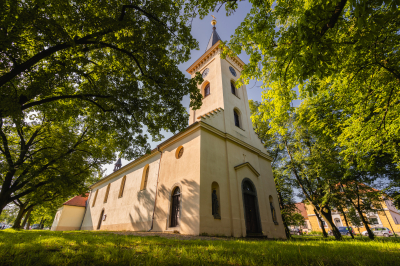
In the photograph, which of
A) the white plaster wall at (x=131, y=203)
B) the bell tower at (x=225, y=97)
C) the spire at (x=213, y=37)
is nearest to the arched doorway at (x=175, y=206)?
the white plaster wall at (x=131, y=203)

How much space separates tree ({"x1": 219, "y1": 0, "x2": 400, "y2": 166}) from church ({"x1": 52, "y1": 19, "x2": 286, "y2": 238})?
4.55m

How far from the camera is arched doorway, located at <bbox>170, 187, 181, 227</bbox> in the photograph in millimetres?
10716

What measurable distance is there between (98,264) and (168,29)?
8.05 m

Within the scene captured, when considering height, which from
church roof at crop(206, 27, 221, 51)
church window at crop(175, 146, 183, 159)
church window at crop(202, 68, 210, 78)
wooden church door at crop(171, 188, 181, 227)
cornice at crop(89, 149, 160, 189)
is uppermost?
church roof at crop(206, 27, 221, 51)

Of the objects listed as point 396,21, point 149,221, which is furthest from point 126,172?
point 396,21

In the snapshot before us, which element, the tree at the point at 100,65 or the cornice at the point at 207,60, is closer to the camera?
the tree at the point at 100,65

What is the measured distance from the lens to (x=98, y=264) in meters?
2.58

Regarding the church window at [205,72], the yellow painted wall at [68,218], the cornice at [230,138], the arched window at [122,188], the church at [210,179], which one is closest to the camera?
the church at [210,179]

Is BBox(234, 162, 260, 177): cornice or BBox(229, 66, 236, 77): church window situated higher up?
BBox(229, 66, 236, 77): church window

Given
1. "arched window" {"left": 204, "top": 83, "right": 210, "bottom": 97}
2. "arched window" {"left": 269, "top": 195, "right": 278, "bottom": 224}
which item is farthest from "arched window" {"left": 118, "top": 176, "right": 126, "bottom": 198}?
"arched window" {"left": 269, "top": 195, "right": 278, "bottom": 224}

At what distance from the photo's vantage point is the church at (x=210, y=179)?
9.98m

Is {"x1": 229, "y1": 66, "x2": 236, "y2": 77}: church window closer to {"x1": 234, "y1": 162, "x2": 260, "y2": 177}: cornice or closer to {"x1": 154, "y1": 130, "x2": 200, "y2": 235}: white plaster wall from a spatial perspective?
{"x1": 154, "y1": 130, "x2": 200, "y2": 235}: white plaster wall

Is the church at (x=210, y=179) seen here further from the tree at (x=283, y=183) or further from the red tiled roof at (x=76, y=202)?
the red tiled roof at (x=76, y=202)

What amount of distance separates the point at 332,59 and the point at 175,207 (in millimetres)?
10680
